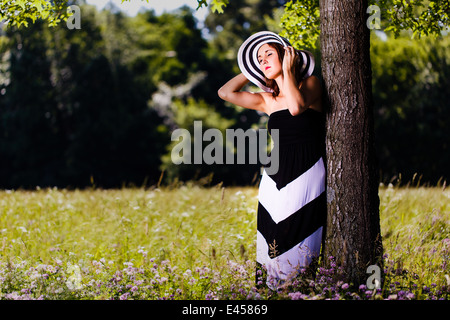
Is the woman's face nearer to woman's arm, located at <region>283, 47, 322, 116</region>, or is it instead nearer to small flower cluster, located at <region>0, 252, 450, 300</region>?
woman's arm, located at <region>283, 47, 322, 116</region>

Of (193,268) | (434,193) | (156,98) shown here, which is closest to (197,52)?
(156,98)

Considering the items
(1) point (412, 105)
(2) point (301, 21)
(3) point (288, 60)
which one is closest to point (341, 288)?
(3) point (288, 60)

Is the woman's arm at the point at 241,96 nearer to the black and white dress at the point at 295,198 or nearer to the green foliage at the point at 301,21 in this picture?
the black and white dress at the point at 295,198

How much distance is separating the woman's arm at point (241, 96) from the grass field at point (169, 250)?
1317 mm

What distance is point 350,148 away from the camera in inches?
163

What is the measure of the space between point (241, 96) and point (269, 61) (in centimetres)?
44

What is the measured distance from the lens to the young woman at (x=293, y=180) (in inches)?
165

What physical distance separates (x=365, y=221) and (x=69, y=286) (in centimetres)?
258

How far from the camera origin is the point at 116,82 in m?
33.1

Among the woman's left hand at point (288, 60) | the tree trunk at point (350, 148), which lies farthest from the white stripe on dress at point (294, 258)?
the woman's left hand at point (288, 60)

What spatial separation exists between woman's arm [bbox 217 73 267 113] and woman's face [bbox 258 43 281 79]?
0.78 feet

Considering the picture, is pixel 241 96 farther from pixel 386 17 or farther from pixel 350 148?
pixel 386 17

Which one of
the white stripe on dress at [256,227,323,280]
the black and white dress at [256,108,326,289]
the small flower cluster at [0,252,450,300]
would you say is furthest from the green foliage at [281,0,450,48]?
the small flower cluster at [0,252,450,300]
